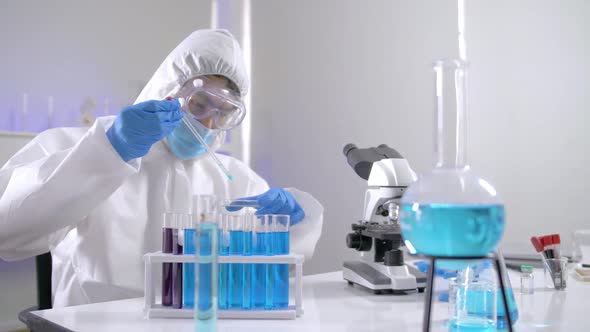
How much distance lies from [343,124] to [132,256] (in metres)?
1.35

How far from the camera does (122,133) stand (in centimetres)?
146

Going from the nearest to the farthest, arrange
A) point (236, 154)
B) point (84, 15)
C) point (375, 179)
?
point (375, 179) → point (84, 15) → point (236, 154)

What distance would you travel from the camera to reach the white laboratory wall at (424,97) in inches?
84.0

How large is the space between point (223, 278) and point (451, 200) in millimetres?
552

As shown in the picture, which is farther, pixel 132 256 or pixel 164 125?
pixel 132 256

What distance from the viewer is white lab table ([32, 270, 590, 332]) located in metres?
0.97

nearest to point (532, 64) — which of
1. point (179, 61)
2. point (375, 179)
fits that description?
point (375, 179)

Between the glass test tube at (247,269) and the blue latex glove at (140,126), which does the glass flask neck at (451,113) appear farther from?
the blue latex glove at (140,126)

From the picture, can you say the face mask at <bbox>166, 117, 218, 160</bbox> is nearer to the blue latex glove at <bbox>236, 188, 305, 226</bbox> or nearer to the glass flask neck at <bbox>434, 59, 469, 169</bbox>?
the blue latex glove at <bbox>236, 188, 305, 226</bbox>

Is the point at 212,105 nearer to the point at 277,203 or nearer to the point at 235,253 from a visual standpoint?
the point at 277,203

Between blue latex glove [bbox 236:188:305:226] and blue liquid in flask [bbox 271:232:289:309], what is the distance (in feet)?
1.10

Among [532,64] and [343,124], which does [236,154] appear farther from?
[532,64]

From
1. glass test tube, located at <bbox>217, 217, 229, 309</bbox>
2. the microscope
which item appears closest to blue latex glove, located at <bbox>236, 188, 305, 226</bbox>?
the microscope

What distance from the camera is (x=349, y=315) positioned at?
1081 millimetres
